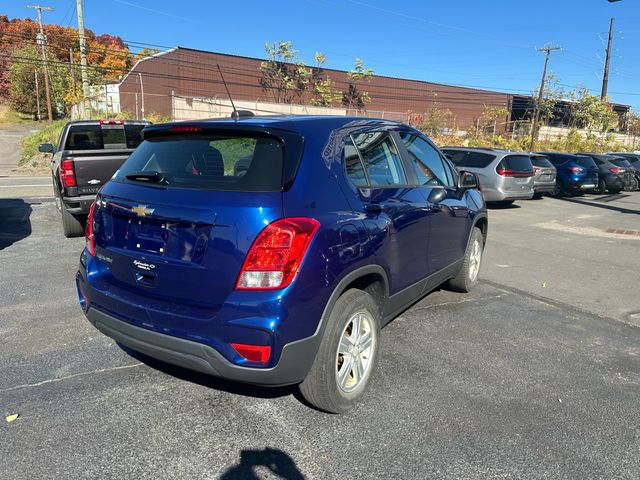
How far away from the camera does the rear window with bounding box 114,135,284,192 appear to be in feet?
8.70

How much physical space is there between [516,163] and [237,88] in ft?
105

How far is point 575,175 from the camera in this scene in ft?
57.4


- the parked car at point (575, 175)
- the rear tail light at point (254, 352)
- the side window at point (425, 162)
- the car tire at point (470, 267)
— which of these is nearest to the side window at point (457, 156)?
the parked car at point (575, 175)

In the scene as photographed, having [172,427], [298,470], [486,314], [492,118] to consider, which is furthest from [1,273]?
[492,118]

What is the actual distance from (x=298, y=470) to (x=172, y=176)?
1.81 metres

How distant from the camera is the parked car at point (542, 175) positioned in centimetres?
1527

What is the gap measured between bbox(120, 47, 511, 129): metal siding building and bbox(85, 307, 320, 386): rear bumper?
98.9 feet

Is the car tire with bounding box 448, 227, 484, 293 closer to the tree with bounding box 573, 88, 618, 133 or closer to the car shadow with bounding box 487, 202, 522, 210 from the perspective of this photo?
the car shadow with bounding box 487, 202, 522, 210

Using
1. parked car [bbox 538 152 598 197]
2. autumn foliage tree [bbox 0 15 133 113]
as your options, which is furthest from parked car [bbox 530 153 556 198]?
autumn foliage tree [bbox 0 15 133 113]

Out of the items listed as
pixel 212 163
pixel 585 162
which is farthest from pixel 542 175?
pixel 212 163

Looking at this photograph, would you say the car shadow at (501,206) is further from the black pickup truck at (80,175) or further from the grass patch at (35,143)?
the grass patch at (35,143)

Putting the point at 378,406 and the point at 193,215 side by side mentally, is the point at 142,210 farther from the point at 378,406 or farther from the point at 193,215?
the point at 378,406

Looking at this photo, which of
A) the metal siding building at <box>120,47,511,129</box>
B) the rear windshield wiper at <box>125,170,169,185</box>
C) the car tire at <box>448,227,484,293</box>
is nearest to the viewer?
the rear windshield wiper at <box>125,170,169,185</box>

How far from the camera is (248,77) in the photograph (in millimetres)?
41625
